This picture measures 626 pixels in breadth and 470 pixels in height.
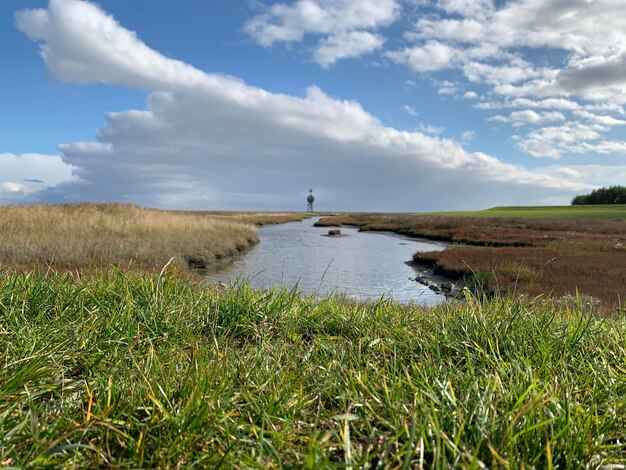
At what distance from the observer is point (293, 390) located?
2.61 meters

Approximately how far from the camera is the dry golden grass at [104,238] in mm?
15352

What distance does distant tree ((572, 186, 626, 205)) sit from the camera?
9478 cm

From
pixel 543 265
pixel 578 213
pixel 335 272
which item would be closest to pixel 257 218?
pixel 578 213

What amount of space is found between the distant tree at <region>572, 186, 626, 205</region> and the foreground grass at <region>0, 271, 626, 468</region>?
373 ft

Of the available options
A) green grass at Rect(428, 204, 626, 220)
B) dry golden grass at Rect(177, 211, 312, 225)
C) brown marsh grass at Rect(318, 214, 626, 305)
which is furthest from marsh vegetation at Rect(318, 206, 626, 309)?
dry golden grass at Rect(177, 211, 312, 225)

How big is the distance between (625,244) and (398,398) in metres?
30.1

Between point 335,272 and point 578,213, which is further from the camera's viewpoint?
point 578,213

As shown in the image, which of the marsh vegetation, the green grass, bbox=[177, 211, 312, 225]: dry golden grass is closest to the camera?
the marsh vegetation

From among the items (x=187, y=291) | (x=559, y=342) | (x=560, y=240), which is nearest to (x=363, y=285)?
(x=187, y=291)

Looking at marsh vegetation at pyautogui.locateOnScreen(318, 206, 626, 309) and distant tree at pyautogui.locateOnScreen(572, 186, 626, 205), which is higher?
distant tree at pyautogui.locateOnScreen(572, 186, 626, 205)

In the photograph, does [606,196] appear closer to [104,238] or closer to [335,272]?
[335,272]

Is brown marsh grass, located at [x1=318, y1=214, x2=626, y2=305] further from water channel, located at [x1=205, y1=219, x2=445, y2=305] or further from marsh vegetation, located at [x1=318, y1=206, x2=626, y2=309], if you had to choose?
water channel, located at [x1=205, y1=219, x2=445, y2=305]

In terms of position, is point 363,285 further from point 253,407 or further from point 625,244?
point 625,244

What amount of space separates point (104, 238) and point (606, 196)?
114 m
